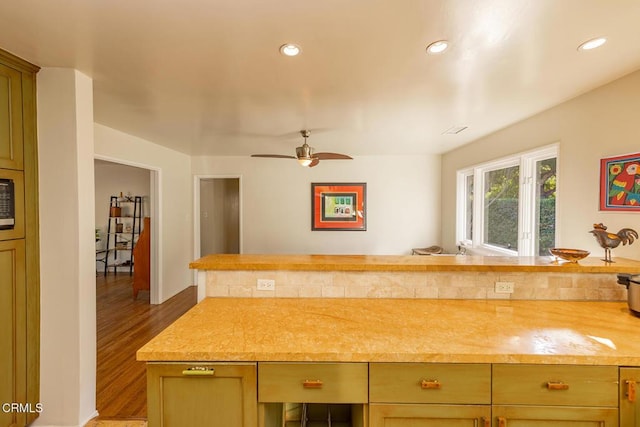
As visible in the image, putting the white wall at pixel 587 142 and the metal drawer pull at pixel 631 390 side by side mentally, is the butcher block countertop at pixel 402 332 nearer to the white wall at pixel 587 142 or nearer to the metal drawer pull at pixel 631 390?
the metal drawer pull at pixel 631 390

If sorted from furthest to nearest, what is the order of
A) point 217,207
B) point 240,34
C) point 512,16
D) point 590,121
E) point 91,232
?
point 217,207, point 590,121, point 91,232, point 240,34, point 512,16

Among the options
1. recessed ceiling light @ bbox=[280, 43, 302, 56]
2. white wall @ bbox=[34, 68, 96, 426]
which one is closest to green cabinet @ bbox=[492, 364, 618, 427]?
recessed ceiling light @ bbox=[280, 43, 302, 56]

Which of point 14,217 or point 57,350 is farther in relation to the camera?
point 57,350

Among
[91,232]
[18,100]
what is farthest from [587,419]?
[18,100]

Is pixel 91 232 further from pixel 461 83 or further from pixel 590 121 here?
pixel 590 121

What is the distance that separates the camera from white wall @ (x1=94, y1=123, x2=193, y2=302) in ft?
10.9

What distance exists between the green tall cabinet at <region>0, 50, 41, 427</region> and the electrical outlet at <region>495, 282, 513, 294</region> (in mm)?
2867

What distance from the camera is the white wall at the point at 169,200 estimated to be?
10.9ft

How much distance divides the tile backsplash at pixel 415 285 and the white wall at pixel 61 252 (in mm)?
933

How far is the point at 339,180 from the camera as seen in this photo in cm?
495

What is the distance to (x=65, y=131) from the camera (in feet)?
5.90

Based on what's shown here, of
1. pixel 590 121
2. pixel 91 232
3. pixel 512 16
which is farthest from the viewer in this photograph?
pixel 590 121

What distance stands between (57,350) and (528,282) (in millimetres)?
2970
